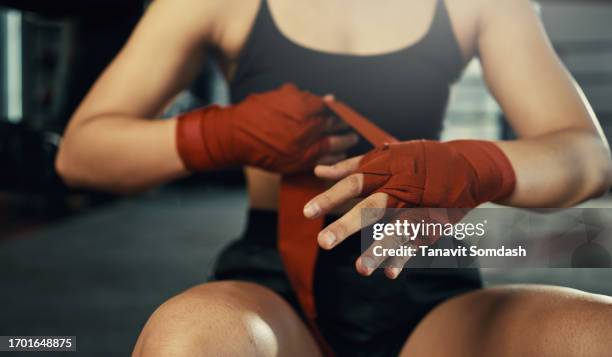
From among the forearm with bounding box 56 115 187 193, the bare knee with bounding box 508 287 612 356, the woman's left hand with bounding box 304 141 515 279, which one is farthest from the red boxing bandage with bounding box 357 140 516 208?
the forearm with bounding box 56 115 187 193

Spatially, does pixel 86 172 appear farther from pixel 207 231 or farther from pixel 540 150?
pixel 207 231

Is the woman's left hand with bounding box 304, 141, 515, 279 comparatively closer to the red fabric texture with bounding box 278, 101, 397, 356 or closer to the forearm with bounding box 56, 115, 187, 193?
the red fabric texture with bounding box 278, 101, 397, 356

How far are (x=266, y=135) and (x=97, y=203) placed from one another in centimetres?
→ 379

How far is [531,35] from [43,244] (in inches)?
100

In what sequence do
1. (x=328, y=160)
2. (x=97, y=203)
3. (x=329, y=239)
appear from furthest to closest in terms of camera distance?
(x=97, y=203) < (x=328, y=160) < (x=329, y=239)

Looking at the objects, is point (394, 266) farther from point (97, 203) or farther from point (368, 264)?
point (97, 203)

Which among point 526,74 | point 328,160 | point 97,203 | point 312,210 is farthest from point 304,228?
point 97,203

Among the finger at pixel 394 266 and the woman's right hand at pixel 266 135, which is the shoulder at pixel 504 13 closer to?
the woman's right hand at pixel 266 135

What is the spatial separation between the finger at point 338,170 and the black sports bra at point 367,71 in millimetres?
200

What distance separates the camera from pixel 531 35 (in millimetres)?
713

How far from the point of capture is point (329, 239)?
42cm

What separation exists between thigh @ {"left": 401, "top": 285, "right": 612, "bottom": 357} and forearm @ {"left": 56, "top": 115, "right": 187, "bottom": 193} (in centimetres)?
30

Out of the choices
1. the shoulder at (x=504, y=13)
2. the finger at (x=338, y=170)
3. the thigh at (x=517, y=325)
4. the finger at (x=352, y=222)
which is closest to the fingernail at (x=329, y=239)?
the finger at (x=352, y=222)

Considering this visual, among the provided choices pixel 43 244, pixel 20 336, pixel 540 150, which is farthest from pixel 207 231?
pixel 540 150
